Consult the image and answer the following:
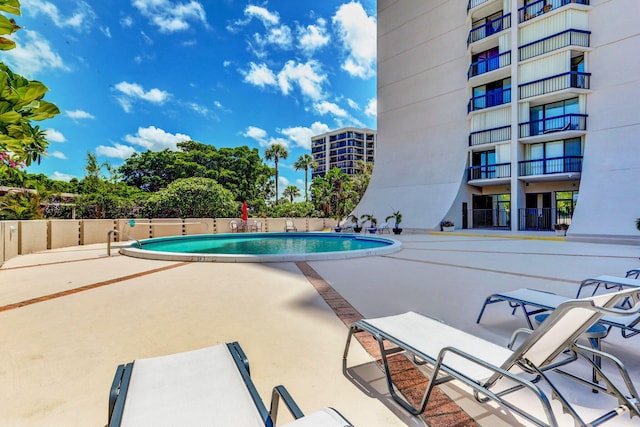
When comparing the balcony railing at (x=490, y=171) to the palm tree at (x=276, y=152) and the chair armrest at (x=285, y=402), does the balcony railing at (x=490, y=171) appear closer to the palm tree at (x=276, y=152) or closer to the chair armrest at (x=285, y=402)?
the chair armrest at (x=285, y=402)

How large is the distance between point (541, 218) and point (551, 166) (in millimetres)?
3391

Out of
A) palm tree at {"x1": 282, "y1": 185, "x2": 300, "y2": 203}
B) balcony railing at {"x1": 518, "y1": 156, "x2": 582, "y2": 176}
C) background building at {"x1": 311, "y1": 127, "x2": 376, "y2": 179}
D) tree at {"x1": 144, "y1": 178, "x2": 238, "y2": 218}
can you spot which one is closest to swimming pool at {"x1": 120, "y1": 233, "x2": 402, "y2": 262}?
tree at {"x1": 144, "y1": 178, "x2": 238, "y2": 218}

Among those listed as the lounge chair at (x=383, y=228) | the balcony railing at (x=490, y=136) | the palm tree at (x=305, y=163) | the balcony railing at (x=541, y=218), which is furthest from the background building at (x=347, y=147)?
the balcony railing at (x=541, y=218)

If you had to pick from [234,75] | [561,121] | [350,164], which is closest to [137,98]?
[234,75]

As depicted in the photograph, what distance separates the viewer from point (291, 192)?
53.6 metres

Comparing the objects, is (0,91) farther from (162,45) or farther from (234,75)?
(234,75)

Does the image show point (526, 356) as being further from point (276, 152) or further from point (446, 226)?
point (276, 152)

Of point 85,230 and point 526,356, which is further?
point 85,230

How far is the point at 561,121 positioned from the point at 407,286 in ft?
58.5

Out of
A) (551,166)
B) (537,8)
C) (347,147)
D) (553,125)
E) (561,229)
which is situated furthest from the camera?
(347,147)

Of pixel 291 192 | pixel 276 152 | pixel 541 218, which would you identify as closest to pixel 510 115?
pixel 541 218

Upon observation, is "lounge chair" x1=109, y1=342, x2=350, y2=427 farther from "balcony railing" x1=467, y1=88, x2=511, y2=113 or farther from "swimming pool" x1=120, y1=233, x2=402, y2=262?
"balcony railing" x1=467, y1=88, x2=511, y2=113

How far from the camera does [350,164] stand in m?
79.7

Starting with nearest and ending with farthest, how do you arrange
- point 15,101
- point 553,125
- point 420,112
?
point 15,101, point 553,125, point 420,112
